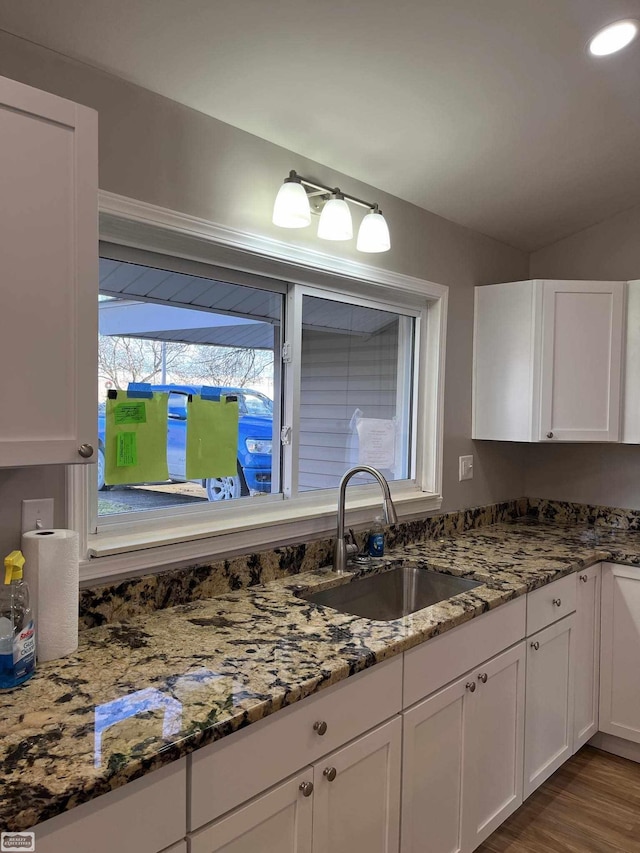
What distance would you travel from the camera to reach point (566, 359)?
112 inches

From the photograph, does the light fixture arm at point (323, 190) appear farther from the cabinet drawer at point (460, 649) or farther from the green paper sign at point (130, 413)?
the cabinet drawer at point (460, 649)

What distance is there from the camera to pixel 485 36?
5.66ft

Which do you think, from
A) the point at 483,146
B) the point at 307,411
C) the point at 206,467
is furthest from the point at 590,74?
the point at 206,467

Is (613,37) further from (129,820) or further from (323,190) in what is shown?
(129,820)

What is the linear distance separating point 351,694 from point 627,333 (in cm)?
217

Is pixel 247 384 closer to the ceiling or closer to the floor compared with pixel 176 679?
closer to the ceiling

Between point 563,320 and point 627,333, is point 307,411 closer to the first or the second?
point 563,320

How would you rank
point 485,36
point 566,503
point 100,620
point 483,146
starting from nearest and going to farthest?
1. point 100,620
2. point 485,36
3. point 483,146
4. point 566,503

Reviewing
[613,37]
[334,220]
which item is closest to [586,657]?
[334,220]

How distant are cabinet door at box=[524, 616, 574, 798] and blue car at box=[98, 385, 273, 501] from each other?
1.11 meters

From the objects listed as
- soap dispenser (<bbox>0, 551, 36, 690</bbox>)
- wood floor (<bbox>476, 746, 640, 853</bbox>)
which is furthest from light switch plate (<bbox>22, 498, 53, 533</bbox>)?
wood floor (<bbox>476, 746, 640, 853</bbox>)


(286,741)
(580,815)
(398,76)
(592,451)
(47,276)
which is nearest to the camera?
(47,276)

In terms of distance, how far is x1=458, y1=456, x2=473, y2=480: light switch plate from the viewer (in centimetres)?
296

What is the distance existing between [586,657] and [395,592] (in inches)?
35.2
